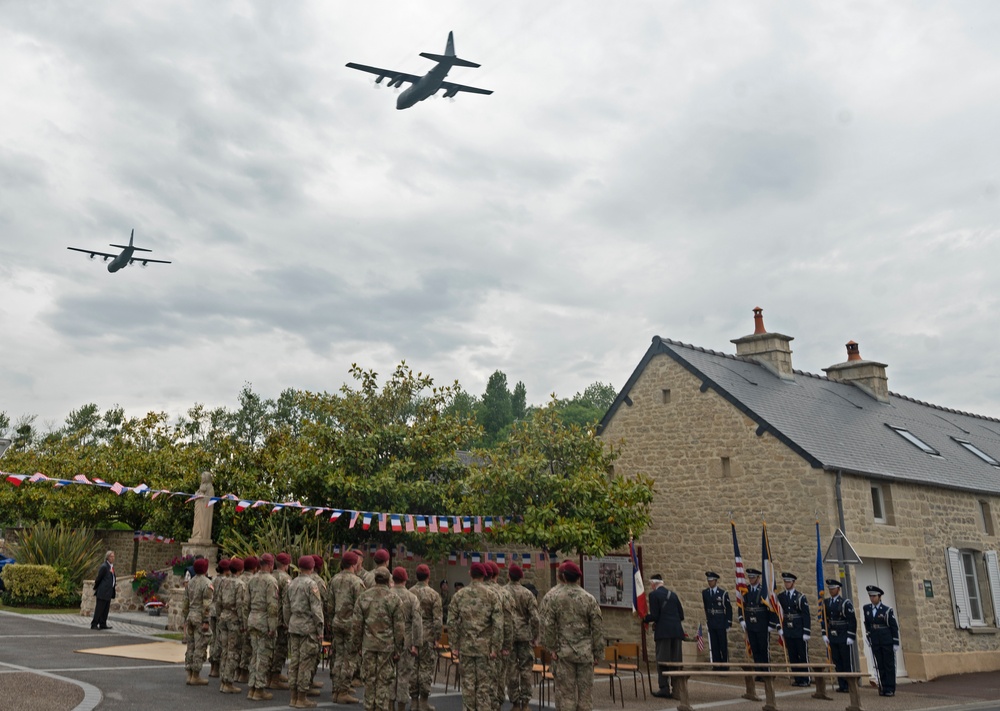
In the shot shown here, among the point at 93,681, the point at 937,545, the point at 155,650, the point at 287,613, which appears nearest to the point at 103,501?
the point at 155,650

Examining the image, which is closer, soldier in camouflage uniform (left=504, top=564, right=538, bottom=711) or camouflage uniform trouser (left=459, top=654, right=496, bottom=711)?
camouflage uniform trouser (left=459, top=654, right=496, bottom=711)

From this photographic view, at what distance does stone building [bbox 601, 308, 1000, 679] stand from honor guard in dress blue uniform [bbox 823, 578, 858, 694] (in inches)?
46.2

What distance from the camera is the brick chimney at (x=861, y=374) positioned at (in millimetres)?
20844

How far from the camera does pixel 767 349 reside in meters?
19.2

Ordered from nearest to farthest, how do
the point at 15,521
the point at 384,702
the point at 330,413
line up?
1. the point at 384,702
2. the point at 330,413
3. the point at 15,521

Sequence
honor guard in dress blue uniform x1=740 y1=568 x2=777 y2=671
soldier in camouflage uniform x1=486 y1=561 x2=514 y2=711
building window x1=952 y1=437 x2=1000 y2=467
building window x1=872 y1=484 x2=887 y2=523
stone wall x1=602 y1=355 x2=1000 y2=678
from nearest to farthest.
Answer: soldier in camouflage uniform x1=486 y1=561 x2=514 y2=711, honor guard in dress blue uniform x1=740 y1=568 x2=777 y2=671, stone wall x1=602 y1=355 x2=1000 y2=678, building window x1=872 y1=484 x2=887 y2=523, building window x1=952 y1=437 x2=1000 y2=467

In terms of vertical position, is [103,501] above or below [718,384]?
below

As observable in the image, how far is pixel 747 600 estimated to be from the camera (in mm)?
13250

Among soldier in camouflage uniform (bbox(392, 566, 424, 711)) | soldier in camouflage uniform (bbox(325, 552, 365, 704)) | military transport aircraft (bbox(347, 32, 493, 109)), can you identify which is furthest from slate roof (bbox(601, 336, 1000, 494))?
soldier in camouflage uniform (bbox(325, 552, 365, 704))

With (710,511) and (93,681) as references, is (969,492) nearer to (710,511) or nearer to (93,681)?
(710,511)

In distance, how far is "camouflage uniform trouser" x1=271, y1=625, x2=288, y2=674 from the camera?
9664 millimetres

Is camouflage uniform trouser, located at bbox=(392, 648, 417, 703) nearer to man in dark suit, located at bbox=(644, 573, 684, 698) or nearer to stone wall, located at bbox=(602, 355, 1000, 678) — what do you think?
man in dark suit, located at bbox=(644, 573, 684, 698)

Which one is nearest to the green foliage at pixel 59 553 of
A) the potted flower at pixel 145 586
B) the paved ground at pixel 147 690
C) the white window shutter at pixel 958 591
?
the potted flower at pixel 145 586

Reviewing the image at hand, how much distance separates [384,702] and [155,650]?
21.4 ft
